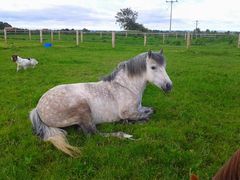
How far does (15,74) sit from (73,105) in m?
7.40

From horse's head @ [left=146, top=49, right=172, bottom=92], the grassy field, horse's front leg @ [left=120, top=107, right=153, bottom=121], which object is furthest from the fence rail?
horse's head @ [left=146, top=49, right=172, bottom=92]

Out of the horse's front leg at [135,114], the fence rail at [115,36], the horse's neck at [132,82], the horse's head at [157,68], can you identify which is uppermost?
the fence rail at [115,36]

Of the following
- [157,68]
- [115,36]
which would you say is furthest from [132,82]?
[115,36]

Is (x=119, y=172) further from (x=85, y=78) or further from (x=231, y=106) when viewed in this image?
(x=85, y=78)

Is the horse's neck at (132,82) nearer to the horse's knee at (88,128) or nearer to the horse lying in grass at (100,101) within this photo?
the horse lying in grass at (100,101)

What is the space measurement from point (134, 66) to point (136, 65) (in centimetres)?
5

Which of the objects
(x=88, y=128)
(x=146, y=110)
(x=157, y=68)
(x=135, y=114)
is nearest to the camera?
(x=88, y=128)

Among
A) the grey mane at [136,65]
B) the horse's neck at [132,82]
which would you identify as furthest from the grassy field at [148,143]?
the grey mane at [136,65]

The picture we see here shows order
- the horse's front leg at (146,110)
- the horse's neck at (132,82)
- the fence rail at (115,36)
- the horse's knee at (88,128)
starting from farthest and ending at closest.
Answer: the fence rail at (115,36) → the horse's front leg at (146,110) → the horse's neck at (132,82) → the horse's knee at (88,128)

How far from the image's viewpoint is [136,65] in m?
6.04

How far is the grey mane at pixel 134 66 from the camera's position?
5.96m

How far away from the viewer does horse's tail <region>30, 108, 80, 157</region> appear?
4645 millimetres

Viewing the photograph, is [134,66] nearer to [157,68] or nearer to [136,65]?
[136,65]

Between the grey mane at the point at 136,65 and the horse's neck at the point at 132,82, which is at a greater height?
the grey mane at the point at 136,65
